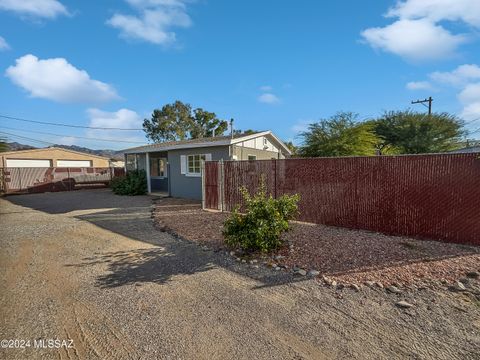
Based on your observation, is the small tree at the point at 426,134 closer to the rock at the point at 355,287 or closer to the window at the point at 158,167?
the window at the point at 158,167

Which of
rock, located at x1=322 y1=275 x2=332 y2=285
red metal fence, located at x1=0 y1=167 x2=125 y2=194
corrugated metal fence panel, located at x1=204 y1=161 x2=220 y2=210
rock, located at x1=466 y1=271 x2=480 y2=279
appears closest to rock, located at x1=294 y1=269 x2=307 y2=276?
rock, located at x1=322 y1=275 x2=332 y2=285

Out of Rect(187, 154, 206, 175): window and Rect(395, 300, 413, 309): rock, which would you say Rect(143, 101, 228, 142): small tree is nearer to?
Rect(187, 154, 206, 175): window

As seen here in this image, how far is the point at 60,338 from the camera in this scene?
2590mm

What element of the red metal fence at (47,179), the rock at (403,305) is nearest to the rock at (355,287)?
the rock at (403,305)

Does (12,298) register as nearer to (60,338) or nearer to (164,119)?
(60,338)

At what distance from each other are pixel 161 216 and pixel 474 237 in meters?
7.81

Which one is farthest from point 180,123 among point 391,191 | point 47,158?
point 391,191

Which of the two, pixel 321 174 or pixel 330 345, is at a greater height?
pixel 321 174

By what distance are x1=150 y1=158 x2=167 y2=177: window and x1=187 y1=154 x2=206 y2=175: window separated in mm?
4518

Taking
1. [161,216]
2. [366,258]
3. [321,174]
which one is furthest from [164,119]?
[366,258]

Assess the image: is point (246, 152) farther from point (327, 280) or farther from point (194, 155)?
point (327, 280)

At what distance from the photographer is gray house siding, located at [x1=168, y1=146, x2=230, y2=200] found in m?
12.1

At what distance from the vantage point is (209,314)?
295 cm

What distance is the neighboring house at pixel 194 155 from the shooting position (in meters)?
12.1
